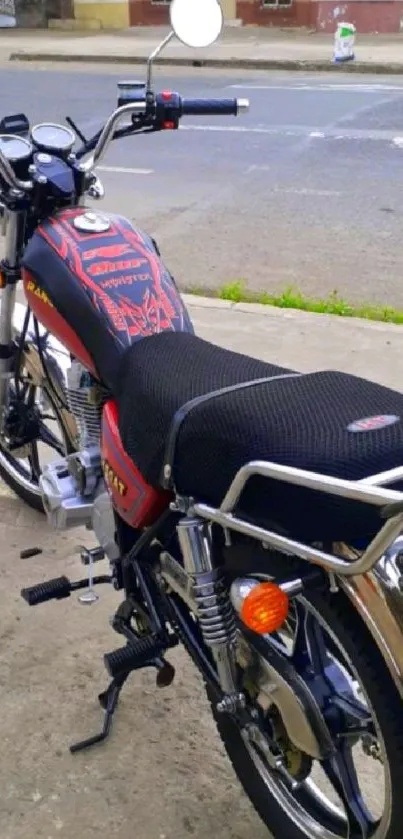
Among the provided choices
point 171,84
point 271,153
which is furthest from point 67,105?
point 271,153

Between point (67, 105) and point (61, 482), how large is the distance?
10.9 m

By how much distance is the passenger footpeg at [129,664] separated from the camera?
Result: 2240 mm

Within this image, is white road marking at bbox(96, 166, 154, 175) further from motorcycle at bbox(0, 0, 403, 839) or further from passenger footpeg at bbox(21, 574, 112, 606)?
passenger footpeg at bbox(21, 574, 112, 606)

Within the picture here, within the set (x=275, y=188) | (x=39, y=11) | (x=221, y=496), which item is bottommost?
(x=39, y=11)

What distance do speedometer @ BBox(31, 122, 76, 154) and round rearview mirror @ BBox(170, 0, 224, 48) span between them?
406 millimetres

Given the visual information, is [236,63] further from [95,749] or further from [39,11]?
[95,749]

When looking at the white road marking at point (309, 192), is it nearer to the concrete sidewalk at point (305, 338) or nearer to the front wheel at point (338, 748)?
the concrete sidewalk at point (305, 338)

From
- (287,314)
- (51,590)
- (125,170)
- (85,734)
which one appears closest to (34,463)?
(51,590)

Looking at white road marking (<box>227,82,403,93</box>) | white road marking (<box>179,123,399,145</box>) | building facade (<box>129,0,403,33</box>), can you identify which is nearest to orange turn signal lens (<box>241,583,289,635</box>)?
white road marking (<box>179,123,399,145</box>)

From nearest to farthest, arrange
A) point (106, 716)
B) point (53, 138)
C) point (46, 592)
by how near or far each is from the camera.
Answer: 1. point (106, 716)
2. point (46, 592)
3. point (53, 138)

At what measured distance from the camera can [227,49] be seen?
18.0 m

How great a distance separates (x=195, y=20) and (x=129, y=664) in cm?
170

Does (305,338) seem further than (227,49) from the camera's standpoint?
No

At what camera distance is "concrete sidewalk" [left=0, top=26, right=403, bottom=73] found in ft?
54.0
